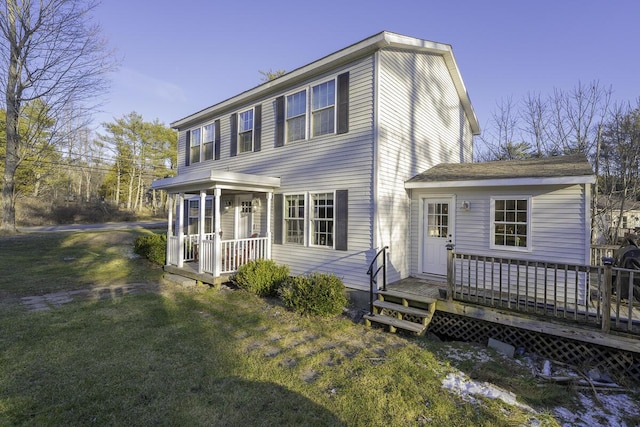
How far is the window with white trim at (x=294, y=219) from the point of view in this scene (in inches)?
327

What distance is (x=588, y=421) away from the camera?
3.29 meters

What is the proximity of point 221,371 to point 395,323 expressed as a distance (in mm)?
3170

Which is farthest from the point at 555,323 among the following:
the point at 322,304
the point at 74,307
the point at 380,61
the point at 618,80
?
the point at 618,80

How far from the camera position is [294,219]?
27.7ft

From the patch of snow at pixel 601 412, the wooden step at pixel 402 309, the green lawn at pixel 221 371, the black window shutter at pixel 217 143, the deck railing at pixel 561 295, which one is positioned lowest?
the patch of snow at pixel 601 412

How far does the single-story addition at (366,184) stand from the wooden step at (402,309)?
2.71 feet

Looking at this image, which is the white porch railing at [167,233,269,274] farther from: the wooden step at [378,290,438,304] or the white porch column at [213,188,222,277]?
the wooden step at [378,290,438,304]

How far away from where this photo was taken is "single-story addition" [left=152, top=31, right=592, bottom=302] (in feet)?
21.6

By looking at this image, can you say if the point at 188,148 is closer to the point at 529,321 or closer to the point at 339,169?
the point at 339,169

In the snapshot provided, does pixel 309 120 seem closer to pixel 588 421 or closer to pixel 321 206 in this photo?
pixel 321 206

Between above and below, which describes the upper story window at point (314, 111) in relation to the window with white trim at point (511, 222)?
above

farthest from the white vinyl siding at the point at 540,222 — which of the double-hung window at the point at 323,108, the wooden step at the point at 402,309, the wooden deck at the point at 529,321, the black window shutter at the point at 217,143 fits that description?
the black window shutter at the point at 217,143

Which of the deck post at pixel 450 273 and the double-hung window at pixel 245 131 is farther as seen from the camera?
the double-hung window at pixel 245 131

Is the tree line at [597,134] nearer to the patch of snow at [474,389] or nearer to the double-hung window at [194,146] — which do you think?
the patch of snow at [474,389]
